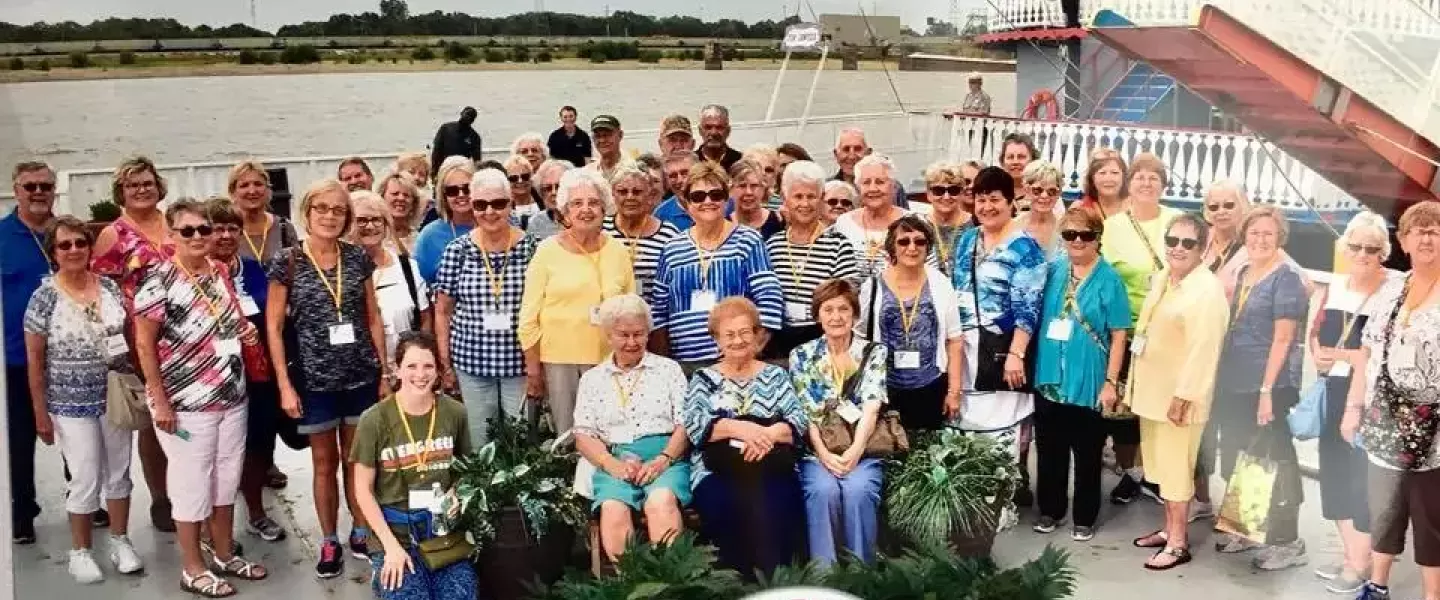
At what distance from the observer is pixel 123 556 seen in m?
3.13

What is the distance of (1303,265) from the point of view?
2.82 metres

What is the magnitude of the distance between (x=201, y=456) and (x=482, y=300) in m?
0.72

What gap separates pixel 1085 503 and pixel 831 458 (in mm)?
794

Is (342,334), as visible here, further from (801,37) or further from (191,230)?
(801,37)

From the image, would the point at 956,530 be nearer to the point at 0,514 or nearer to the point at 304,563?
the point at 304,563

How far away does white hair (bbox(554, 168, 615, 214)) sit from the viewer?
289 cm

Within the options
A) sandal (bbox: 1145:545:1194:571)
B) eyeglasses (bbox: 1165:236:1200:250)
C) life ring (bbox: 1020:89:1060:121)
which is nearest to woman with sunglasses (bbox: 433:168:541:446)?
life ring (bbox: 1020:89:1060:121)

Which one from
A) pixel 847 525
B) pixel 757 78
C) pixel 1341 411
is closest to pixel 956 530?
pixel 847 525

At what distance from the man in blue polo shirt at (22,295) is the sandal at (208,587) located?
0.41 metres

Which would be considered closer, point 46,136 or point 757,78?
point 46,136

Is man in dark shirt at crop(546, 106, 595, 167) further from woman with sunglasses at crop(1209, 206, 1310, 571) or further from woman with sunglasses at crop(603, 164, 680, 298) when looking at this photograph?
woman with sunglasses at crop(1209, 206, 1310, 571)

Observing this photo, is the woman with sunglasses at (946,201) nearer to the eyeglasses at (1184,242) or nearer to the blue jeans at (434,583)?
the eyeglasses at (1184,242)

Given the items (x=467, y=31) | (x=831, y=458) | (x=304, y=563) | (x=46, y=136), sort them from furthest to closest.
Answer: (x=304, y=563) < (x=831, y=458) < (x=467, y=31) < (x=46, y=136)

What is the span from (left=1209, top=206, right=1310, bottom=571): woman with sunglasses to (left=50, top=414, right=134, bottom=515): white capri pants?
2.41m
